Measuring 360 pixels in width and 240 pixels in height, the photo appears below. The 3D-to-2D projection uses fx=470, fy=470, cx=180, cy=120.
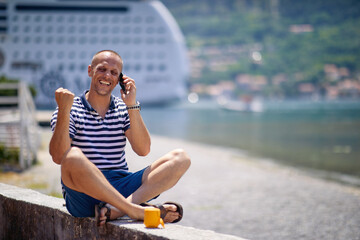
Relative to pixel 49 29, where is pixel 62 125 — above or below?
below

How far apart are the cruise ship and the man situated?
5060 centimetres

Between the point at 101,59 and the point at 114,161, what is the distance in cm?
57

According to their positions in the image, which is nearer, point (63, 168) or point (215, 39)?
point (63, 168)

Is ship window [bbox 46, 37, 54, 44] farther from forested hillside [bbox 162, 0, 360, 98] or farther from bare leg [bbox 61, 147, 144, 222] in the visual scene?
forested hillside [bbox 162, 0, 360, 98]

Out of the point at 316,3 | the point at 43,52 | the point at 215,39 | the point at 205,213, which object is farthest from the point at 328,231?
the point at 316,3

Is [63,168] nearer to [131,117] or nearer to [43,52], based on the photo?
[131,117]

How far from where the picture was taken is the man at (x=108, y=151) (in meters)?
2.41

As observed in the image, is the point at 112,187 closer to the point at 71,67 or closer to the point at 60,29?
the point at 71,67

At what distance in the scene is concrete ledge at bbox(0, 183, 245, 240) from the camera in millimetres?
2242

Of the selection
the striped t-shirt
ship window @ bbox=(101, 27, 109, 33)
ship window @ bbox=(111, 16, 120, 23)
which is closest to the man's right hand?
the striped t-shirt

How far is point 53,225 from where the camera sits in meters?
2.76

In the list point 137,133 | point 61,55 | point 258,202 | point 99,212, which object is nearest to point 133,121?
point 137,133

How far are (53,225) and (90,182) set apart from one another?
1.86ft

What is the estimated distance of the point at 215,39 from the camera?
178125mm
